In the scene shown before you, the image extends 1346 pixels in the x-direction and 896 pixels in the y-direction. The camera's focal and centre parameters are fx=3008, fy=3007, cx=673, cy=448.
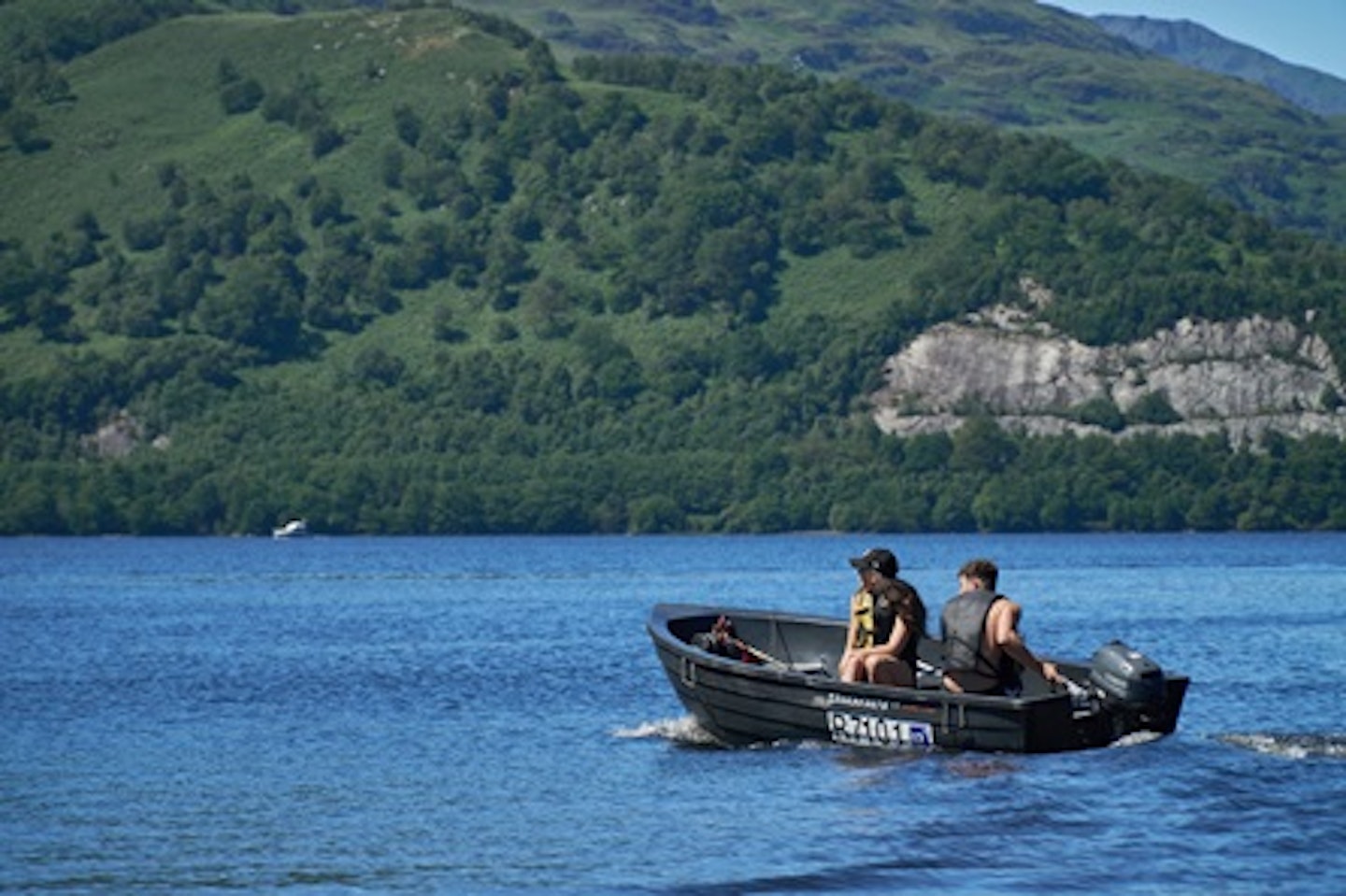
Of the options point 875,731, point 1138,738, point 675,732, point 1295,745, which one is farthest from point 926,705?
point 675,732

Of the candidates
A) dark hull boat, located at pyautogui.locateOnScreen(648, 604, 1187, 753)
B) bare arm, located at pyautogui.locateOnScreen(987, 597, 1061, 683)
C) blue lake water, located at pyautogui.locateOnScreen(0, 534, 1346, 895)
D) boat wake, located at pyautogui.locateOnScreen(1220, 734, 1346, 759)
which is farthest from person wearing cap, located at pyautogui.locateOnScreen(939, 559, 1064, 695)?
boat wake, located at pyautogui.locateOnScreen(1220, 734, 1346, 759)

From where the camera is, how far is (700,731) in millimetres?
53562

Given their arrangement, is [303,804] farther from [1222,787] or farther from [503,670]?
[503,670]

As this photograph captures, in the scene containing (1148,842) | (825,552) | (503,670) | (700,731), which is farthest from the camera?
(825,552)

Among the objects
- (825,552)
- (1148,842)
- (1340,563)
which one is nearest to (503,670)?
(1148,842)

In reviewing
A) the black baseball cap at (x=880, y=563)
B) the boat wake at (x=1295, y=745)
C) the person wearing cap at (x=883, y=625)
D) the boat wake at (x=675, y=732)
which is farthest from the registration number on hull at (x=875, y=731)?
the boat wake at (x=1295, y=745)

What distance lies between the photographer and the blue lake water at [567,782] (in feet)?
131

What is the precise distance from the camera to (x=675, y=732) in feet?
180

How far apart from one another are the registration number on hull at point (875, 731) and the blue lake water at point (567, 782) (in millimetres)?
417

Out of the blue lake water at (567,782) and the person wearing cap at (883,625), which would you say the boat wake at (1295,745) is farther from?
the person wearing cap at (883,625)

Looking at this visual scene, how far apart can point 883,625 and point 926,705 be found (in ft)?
7.62

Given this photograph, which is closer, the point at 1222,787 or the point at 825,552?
the point at 1222,787

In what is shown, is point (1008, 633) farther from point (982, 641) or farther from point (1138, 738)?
point (1138, 738)

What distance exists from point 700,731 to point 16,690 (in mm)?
23653
